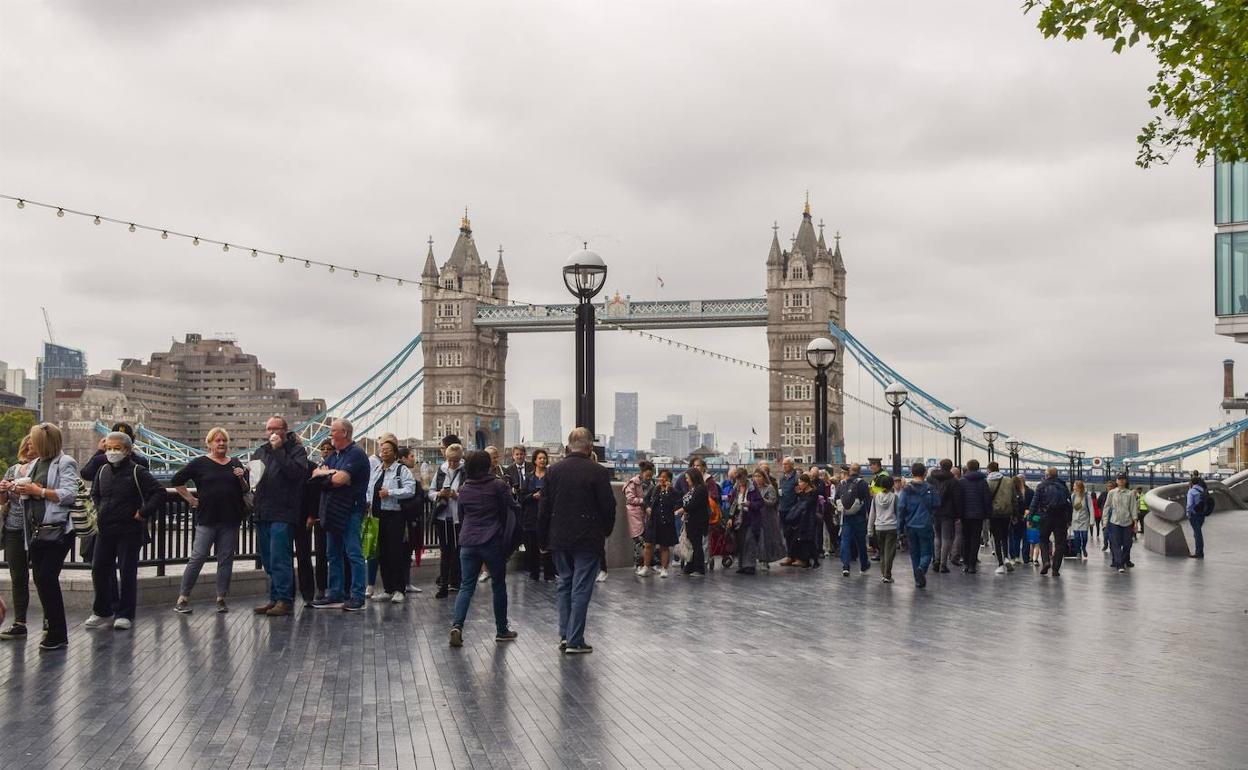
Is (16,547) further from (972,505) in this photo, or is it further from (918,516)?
(972,505)

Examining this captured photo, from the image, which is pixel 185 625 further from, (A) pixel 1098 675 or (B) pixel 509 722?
(A) pixel 1098 675

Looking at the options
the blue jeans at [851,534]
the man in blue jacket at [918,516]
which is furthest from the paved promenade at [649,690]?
the blue jeans at [851,534]

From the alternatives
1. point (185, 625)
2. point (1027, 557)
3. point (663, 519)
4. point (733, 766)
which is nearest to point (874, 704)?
point (733, 766)

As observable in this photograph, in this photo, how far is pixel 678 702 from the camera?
7.91 metres

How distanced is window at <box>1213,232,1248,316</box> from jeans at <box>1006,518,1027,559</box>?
15.7 meters

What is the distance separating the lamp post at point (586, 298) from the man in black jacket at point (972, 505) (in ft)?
→ 19.2

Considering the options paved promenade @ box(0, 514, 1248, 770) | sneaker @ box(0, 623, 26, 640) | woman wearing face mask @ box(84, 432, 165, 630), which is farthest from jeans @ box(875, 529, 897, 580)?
sneaker @ box(0, 623, 26, 640)

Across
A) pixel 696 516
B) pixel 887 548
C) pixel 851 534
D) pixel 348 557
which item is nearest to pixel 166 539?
pixel 348 557

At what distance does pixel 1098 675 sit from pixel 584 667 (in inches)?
144

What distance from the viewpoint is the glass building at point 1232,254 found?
3325 centimetres

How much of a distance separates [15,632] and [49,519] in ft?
3.76

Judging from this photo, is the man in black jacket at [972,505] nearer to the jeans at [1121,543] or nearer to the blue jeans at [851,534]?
the blue jeans at [851,534]

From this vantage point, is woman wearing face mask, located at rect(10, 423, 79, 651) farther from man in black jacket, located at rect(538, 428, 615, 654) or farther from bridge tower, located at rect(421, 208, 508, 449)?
bridge tower, located at rect(421, 208, 508, 449)

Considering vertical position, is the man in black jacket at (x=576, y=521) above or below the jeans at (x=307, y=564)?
above
